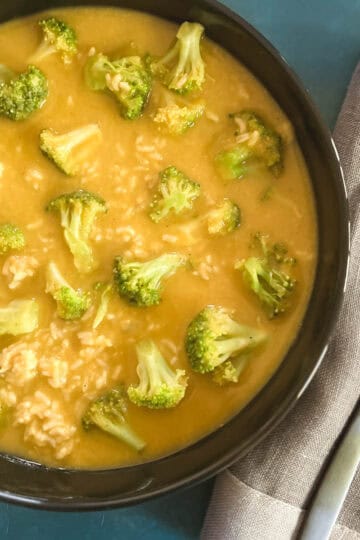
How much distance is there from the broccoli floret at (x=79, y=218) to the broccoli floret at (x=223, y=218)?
386 millimetres

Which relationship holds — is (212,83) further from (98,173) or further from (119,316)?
(119,316)

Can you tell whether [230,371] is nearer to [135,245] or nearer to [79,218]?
[135,245]

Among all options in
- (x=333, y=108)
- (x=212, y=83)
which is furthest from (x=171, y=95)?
(x=333, y=108)

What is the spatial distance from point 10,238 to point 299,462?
4.35 feet

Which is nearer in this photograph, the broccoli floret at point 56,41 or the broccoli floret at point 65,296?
the broccoli floret at point 65,296

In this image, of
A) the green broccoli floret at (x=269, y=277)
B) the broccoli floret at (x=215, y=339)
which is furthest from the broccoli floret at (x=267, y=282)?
the broccoli floret at (x=215, y=339)

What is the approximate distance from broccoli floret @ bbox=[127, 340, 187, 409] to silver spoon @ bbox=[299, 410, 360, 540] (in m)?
0.65

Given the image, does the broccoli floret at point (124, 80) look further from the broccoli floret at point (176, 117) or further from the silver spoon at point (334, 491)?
the silver spoon at point (334, 491)

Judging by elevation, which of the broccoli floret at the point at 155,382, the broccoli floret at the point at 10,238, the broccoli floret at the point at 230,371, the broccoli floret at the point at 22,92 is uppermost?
the broccoli floret at the point at 22,92

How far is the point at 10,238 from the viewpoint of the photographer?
2.78m

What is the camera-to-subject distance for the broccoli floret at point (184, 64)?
9.13 ft

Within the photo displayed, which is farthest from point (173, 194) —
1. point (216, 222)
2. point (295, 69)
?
point (295, 69)

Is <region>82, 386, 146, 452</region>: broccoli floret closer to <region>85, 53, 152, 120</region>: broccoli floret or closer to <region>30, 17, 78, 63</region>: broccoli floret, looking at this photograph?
<region>85, 53, 152, 120</region>: broccoli floret

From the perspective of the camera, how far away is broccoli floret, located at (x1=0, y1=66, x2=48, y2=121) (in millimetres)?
2789
